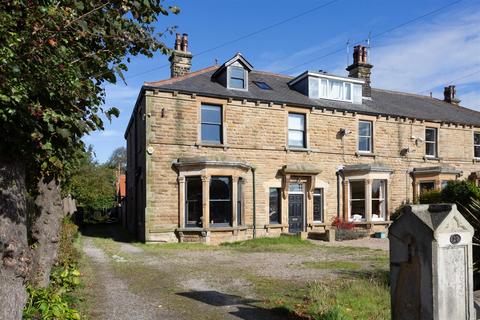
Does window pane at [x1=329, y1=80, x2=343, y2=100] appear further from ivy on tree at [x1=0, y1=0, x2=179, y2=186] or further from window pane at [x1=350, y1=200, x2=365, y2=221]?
ivy on tree at [x1=0, y1=0, x2=179, y2=186]

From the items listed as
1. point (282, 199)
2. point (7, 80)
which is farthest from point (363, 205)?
point (7, 80)

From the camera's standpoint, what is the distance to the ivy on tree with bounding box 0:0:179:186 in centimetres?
361

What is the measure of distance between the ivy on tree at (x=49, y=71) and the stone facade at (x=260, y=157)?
43.0 feet

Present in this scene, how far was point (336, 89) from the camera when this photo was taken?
23.2m

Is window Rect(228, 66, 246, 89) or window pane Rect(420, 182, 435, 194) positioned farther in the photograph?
window pane Rect(420, 182, 435, 194)

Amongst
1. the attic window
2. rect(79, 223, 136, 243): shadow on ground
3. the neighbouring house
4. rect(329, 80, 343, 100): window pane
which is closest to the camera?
the neighbouring house

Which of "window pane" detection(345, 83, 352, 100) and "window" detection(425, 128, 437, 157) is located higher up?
"window pane" detection(345, 83, 352, 100)

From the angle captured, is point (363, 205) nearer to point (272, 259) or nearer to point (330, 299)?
point (272, 259)

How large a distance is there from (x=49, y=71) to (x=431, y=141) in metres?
24.5

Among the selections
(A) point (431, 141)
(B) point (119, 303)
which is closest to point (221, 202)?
(B) point (119, 303)

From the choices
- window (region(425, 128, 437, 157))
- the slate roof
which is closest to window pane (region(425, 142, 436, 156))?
window (region(425, 128, 437, 157))

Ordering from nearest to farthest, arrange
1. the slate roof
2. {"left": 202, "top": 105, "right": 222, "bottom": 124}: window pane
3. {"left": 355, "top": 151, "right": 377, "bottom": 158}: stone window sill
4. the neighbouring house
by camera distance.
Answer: the neighbouring house < {"left": 202, "top": 105, "right": 222, "bottom": 124}: window pane < the slate roof < {"left": 355, "top": 151, "right": 377, "bottom": 158}: stone window sill

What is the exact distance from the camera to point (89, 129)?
450 cm

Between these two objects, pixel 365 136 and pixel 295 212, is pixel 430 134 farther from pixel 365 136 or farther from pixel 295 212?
pixel 295 212
